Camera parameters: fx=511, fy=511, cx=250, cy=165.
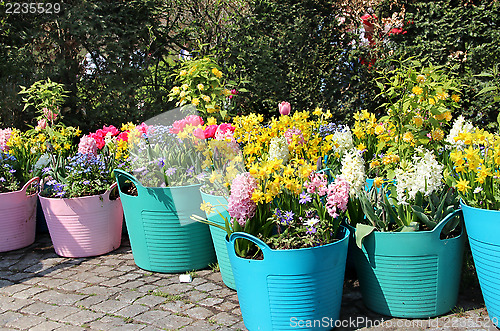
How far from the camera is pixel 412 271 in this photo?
2674mm

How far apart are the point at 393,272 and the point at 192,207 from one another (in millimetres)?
1419

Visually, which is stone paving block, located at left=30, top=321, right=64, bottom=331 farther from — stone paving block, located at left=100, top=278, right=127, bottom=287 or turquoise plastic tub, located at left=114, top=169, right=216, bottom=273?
turquoise plastic tub, located at left=114, top=169, right=216, bottom=273

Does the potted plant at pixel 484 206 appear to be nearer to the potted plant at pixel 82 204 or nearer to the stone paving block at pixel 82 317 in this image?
the stone paving block at pixel 82 317

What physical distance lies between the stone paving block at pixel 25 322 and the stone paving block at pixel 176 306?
701 mm

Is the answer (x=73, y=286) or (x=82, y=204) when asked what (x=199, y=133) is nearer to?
(x=82, y=204)

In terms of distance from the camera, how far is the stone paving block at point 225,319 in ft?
9.38

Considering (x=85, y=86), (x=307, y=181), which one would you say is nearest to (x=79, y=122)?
(x=85, y=86)

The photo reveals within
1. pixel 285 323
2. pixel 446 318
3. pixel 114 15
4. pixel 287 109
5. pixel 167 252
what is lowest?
pixel 446 318

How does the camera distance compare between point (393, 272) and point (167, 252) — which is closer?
point (393, 272)

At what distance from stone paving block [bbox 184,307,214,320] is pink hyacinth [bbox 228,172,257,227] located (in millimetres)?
650

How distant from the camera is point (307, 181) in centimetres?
263

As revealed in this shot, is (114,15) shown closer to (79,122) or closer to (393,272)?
(79,122)

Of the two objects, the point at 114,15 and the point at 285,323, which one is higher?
the point at 114,15

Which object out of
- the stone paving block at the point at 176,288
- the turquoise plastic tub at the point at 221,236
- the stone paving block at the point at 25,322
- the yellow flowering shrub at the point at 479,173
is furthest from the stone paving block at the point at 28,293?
the yellow flowering shrub at the point at 479,173
